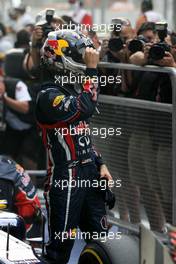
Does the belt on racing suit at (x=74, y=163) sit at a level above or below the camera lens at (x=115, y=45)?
below

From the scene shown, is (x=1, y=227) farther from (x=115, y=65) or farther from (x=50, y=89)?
(x=115, y=65)

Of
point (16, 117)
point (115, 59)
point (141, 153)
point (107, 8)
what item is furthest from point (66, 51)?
point (107, 8)

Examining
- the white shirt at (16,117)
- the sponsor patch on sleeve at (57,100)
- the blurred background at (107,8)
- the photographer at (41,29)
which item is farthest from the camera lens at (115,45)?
the blurred background at (107,8)

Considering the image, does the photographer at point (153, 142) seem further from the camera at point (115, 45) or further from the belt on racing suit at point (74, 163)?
the belt on racing suit at point (74, 163)

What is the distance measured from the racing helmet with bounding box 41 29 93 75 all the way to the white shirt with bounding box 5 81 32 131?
13.9 feet

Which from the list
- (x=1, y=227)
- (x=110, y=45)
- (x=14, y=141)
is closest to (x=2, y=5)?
(x=14, y=141)

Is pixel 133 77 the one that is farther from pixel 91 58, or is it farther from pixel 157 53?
pixel 91 58

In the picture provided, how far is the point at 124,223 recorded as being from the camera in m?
7.31

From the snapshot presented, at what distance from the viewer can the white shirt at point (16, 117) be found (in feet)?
34.6

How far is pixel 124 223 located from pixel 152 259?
2380 mm

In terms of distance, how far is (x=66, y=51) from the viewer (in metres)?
6.26

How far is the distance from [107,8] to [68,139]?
44.9ft

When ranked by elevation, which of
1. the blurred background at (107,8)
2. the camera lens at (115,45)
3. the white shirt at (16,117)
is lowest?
the white shirt at (16,117)

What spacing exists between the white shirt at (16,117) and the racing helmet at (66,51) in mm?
4248
